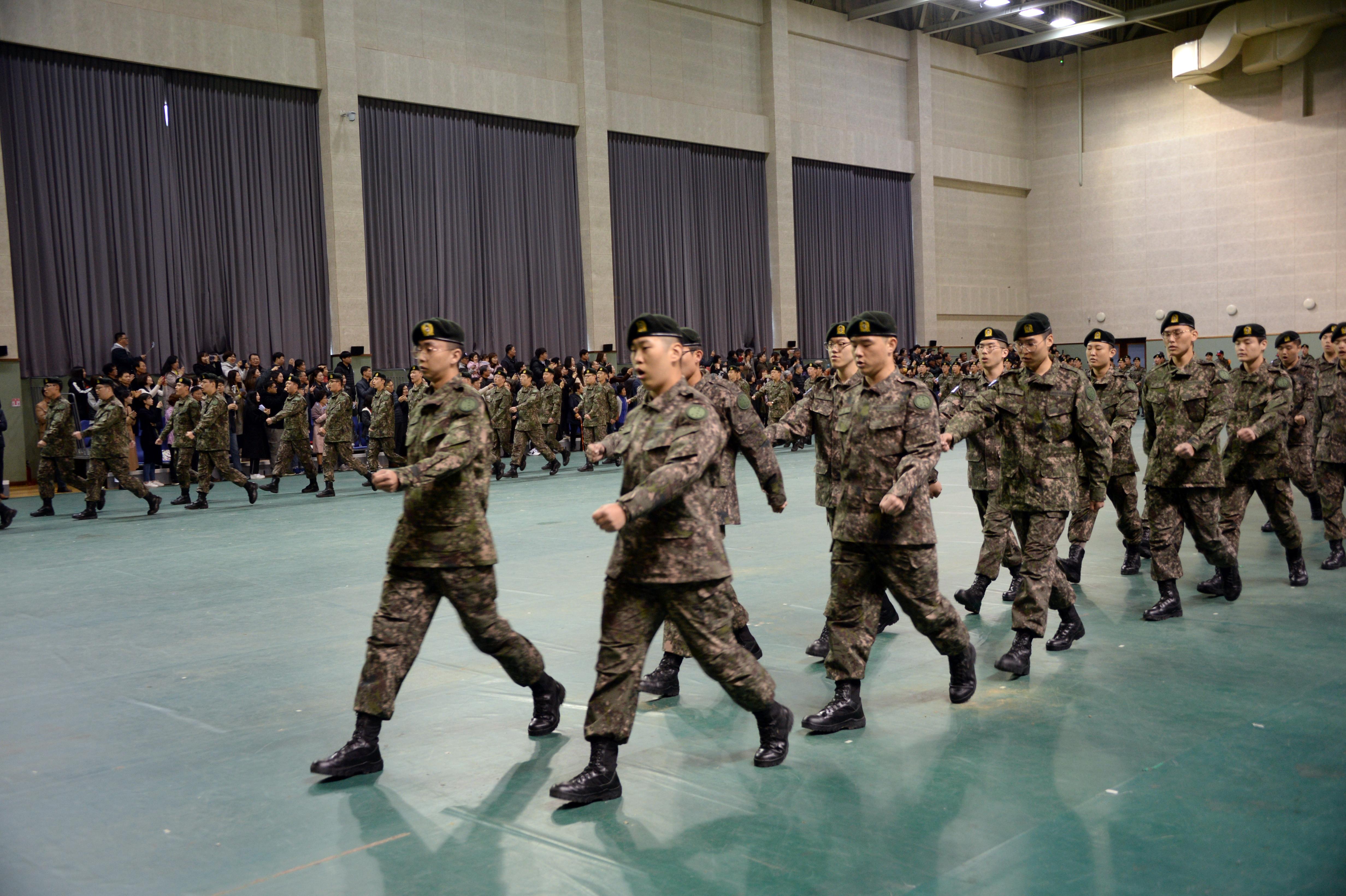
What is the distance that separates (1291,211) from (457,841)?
35175 millimetres

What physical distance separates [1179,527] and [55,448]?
13277 millimetres

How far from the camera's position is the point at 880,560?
4.79m

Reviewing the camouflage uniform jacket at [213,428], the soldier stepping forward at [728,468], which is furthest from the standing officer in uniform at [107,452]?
the soldier stepping forward at [728,468]

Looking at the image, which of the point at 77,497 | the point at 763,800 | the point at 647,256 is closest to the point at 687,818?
the point at 763,800

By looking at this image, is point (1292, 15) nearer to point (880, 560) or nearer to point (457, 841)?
point (880, 560)

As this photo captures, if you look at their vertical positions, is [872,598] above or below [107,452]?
below

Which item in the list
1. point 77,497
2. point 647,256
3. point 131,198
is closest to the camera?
point 77,497

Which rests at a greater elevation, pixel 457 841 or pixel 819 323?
pixel 819 323

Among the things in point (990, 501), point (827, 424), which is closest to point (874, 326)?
point (827, 424)

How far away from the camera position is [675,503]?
4000 millimetres

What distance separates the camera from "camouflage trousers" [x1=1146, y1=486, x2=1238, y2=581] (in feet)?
22.7

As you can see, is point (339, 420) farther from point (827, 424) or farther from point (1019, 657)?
point (1019, 657)

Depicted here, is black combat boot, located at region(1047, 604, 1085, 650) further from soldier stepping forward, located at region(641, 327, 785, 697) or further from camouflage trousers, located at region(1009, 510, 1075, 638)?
soldier stepping forward, located at region(641, 327, 785, 697)

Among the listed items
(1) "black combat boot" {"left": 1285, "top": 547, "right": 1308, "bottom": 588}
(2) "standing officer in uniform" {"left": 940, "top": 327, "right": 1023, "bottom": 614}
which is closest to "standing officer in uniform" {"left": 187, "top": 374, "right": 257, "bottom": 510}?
(2) "standing officer in uniform" {"left": 940, "top": 327, "right": 1023, "bottom": 614}
